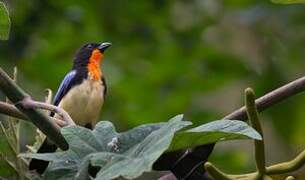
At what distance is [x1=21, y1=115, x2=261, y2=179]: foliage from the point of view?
3.83ft

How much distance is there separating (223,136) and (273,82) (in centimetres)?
313

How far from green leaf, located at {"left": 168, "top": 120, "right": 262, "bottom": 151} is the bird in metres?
1.89

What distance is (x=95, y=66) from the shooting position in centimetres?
373

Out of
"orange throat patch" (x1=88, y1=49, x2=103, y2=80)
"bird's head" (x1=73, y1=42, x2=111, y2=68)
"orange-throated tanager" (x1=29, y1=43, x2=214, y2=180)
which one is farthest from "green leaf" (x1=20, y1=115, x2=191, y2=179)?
"bird's head" (x1=73, y1=42, x2=111, y2=68)

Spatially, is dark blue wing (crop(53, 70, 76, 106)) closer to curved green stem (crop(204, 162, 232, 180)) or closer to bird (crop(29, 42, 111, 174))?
bird (crop(29, 42, 111, 174))

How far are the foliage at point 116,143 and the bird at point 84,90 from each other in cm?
188

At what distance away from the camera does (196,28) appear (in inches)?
184

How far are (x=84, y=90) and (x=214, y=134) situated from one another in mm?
2289

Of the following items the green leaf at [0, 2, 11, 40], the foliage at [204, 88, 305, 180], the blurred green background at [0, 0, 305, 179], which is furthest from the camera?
the blurred green background at [0, 0, 305, 179]

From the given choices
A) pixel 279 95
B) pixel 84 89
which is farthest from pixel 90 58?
pixel 279 95

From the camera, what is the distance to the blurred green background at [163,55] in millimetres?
4289

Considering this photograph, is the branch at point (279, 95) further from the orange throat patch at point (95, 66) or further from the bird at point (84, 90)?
the orange throat patch at point (95, 66)

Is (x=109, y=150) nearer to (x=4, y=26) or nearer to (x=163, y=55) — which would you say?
(x=4, y=26)

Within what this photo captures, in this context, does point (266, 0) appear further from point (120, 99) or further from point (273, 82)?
point (120, 99)
